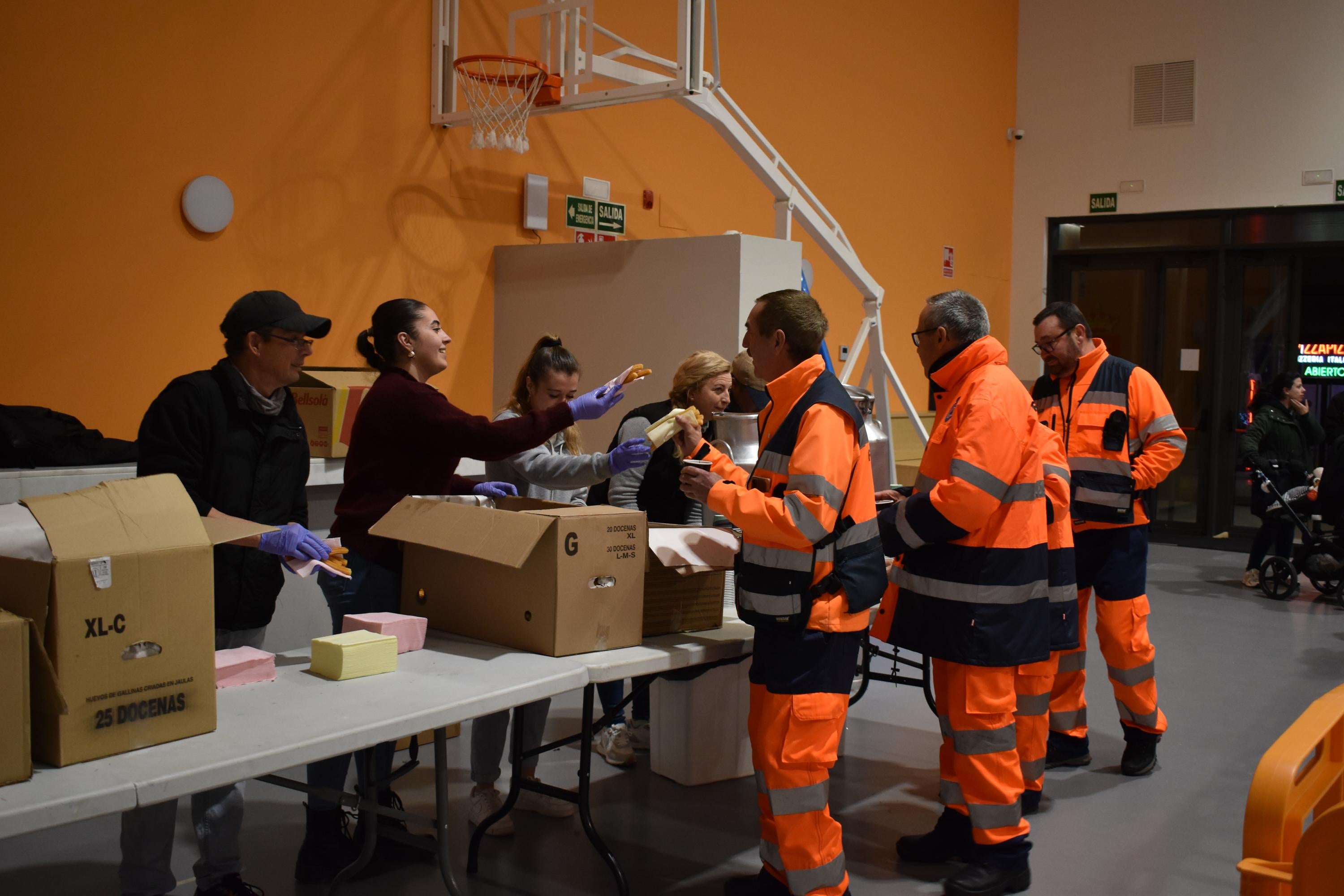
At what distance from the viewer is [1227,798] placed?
3514 mm

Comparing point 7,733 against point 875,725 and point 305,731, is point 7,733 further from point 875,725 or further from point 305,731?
point 875,725

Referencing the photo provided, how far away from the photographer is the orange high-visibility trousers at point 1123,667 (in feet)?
12.1

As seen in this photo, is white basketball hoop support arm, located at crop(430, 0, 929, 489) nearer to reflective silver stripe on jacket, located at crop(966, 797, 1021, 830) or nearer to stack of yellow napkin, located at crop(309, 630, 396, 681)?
reflective silver stripe on jacket, located at crop(966, 797, 1021, 830)

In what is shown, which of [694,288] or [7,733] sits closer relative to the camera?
[7,733]

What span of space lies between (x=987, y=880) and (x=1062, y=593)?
99 centimetres

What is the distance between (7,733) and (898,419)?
763 centimetres

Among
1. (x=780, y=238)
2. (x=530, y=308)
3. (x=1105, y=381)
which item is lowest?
(x=1105, y=381)

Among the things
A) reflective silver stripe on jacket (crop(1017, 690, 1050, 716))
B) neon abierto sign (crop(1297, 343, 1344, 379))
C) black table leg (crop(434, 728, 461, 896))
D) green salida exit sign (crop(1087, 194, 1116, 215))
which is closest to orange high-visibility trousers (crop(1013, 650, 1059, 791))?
reflective silver stripe on jacket (crop(1017, 690, 1050, 716))

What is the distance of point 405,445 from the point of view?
102 inches

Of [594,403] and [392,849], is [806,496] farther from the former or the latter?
[392,849]

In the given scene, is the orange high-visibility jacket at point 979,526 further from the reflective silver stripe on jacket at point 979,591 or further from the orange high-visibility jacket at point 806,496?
the orange high-visibility jacket at point 806,496

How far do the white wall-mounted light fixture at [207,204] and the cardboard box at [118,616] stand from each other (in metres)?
2.92

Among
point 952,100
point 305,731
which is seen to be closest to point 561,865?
point 305,731

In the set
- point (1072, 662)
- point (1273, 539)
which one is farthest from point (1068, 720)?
point (1273, 539)
